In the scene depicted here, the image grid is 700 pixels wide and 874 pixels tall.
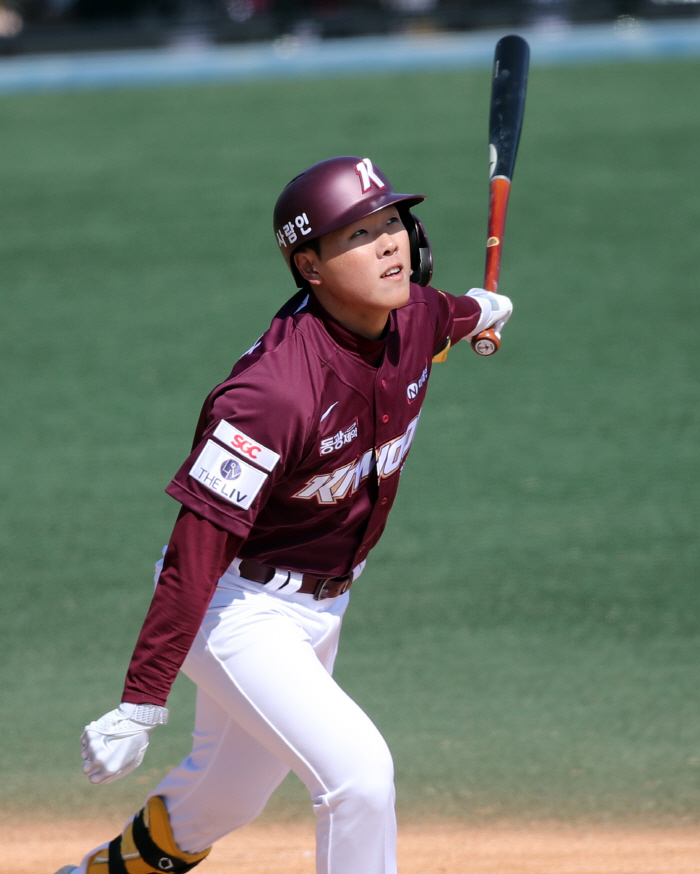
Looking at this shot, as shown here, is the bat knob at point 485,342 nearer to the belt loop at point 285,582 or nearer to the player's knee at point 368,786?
the belt loop at point 285,582

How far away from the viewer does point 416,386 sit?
2803 millimetres

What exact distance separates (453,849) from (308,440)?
1.42 meters

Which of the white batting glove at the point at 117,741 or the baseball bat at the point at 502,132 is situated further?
the baseball bat at the point at 502,132

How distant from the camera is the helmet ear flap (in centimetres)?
280

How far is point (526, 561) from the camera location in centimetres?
495

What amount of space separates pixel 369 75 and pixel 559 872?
385 inches

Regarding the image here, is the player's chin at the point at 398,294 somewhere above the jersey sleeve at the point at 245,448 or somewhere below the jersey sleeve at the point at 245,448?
above

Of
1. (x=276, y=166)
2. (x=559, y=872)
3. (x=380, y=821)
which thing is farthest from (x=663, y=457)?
(x=276, y=166)

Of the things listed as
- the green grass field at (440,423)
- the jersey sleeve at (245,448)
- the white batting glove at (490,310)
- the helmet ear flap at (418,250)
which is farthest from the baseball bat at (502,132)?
the green grass field at (440,423)

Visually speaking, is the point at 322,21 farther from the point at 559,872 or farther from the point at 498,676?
the point at 559,872

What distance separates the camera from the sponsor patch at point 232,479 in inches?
96.2

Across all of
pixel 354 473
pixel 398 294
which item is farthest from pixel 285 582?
pixel 398 294

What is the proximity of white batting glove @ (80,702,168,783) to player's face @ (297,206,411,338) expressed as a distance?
0.92m

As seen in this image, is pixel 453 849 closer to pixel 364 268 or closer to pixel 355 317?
pixel 355 317
